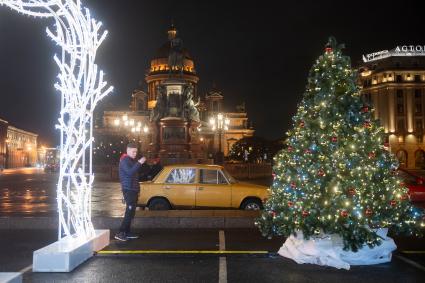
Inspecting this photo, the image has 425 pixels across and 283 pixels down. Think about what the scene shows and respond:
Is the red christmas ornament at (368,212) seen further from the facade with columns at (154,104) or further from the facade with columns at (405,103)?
the facade with columns at (154,104)

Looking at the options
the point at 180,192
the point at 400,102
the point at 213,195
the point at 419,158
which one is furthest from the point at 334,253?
the point at 419,158

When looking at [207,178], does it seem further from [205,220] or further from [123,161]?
[123,161]

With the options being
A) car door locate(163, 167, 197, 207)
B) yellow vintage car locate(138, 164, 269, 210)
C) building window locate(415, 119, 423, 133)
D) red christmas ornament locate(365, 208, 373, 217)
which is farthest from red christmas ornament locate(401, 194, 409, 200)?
building window locate(415, 119, 423, 133)

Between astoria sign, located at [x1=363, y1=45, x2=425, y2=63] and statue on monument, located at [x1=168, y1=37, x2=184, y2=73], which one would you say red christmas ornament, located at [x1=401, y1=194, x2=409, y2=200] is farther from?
astoria sign, located at [x1=363, y1=45, x2=425, y2=63]

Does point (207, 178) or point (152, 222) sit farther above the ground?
point (207, 178)

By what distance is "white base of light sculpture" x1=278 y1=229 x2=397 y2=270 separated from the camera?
9.04 metres

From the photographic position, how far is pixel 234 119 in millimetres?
130500

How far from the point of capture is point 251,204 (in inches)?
629

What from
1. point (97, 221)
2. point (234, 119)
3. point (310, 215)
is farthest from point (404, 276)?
point (234, 119)

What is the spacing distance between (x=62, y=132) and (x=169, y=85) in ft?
165

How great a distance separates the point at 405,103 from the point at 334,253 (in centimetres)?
9233

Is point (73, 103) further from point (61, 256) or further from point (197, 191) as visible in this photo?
point (197, 191)

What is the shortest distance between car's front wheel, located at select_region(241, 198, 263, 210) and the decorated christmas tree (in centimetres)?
601

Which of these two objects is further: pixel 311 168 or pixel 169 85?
pixel 169 85
